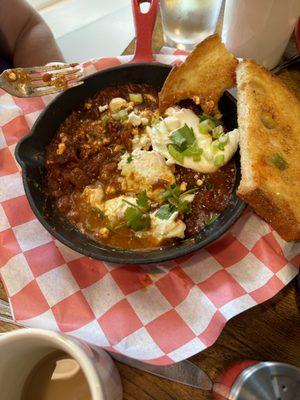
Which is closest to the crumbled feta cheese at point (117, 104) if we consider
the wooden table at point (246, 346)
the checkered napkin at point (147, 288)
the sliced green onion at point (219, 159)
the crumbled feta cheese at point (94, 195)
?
the crumbled feta cheese at point (94, 195)

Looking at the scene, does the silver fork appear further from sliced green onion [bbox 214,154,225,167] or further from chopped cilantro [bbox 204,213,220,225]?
chopped cilantro [bbox 204,213,220,225]

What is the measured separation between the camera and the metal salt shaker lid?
102 centimetres

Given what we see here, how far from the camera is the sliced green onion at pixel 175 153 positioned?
138cm

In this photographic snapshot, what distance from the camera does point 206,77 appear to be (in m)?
1.51

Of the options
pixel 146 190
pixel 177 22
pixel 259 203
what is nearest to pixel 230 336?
pixel 259 203

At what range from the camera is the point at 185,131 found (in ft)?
4.62

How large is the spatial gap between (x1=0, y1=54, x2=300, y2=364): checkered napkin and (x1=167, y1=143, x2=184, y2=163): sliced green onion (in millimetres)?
326

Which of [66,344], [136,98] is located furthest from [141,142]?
[66,344]

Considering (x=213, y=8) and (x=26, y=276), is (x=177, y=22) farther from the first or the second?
(x=26, y=276)

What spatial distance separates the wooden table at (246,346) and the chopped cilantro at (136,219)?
0.43 metres

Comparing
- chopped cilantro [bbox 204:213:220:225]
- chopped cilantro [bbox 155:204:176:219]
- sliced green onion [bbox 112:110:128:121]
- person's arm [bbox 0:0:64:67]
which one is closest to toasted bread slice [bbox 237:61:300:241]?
chopped cilantro [bbox 204:213:220:225]

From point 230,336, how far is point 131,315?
329 mm

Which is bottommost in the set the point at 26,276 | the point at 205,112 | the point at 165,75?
the point at 26,276

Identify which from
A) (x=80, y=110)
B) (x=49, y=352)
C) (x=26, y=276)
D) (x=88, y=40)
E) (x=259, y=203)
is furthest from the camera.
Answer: (x=88, y=40)
